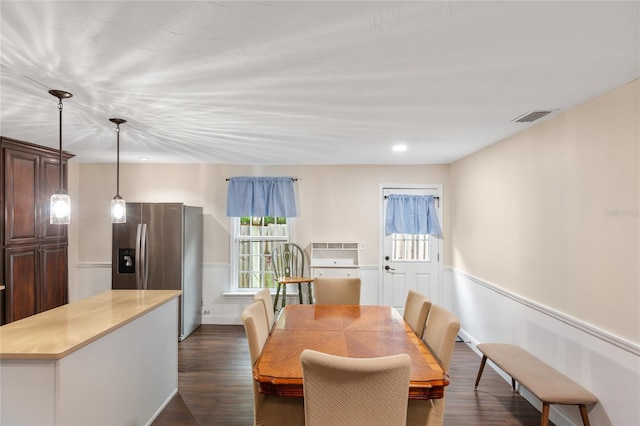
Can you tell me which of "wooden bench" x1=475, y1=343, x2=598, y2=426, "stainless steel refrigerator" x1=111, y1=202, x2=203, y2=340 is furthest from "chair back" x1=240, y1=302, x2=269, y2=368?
"stainless steel refrigerator" x1=111, y1=202, x2=203, y2=340

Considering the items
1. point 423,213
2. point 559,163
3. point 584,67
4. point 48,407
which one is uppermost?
point 584,67

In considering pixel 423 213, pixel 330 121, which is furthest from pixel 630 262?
pixel 423 213

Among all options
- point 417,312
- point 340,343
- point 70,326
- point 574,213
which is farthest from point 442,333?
point 70,326

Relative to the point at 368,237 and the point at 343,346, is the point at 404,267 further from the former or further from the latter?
the point at 343,346

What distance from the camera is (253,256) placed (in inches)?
197

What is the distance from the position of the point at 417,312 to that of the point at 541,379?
35.7 inches

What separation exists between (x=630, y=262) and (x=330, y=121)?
2.13 meters

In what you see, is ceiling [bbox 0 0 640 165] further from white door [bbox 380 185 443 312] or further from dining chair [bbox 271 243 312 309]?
dining chair [bbox 271 243 312 309]

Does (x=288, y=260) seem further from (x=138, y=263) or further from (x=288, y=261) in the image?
(x=138, y=263)

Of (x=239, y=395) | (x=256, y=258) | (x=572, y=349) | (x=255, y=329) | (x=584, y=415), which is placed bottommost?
(x=239, y=395)

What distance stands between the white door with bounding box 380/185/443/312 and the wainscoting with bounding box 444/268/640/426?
3.36 ft

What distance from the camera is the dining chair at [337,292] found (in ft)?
11.5

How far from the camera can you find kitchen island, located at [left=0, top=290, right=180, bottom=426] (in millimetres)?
1660

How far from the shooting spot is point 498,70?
1.80m
